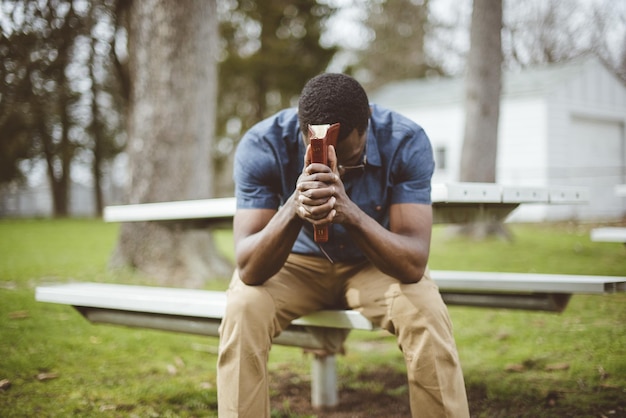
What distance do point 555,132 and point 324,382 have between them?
1644cm

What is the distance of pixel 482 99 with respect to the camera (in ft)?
32.3

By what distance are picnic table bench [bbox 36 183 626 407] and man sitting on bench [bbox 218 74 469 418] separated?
0.12 meters

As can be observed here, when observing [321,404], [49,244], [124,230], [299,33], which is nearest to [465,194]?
[321,404]

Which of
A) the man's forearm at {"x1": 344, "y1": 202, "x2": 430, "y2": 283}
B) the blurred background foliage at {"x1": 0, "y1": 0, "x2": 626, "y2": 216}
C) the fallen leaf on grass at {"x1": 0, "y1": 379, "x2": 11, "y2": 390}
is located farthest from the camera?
the blurred background foliage at {"x1": 0, "y1": 0, "x2": 626, "y2": 216}

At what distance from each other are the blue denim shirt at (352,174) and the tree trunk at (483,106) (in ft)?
25.3

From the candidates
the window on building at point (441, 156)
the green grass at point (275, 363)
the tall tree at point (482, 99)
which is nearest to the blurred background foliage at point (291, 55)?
the window on building at point (441, 156)

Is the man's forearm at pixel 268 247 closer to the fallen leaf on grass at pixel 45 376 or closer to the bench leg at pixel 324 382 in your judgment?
the bench leg at pixel 324 382

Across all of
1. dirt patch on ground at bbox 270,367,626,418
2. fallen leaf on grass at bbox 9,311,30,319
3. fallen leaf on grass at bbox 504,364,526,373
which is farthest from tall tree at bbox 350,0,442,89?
dirt patch on ground at bbox 270,367,626,418

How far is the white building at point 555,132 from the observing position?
16.3m

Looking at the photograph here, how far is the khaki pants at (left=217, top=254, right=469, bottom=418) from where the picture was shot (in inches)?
73.5

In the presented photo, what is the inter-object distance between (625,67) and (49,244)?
50.9 ft

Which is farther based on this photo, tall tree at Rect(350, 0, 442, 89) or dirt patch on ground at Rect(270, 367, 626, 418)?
tall tree at Rect(350, 0, 442, 89)

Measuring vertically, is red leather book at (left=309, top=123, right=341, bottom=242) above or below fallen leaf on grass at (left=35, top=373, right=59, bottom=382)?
above

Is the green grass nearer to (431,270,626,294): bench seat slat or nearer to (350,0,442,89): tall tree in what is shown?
(431,270,626,294): bench seat slat
